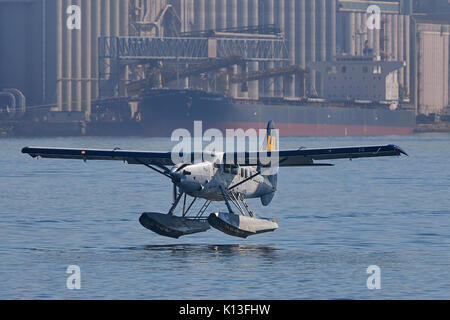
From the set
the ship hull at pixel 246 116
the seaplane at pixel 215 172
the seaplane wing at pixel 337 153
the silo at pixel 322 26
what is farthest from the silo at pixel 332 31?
the seaplane wing at pixel 337 153

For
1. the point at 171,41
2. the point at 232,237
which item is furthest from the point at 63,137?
the point at 232,237

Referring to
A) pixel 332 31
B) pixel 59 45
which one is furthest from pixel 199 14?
pixel 59 45

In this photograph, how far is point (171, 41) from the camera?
497 ft

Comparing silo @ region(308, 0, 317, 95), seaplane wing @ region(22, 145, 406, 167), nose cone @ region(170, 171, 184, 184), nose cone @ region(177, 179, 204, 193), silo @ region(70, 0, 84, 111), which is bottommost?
nose cone @ region(177, 179, 204, 193)

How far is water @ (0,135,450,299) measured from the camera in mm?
18500

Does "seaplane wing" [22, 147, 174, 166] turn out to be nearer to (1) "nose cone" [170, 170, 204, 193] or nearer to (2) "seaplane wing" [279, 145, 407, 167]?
(1) "nose cone" [170, 170, 204, 193]

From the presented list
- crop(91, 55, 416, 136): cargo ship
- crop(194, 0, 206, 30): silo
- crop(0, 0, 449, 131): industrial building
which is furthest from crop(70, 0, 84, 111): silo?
crop(194, 0, 206, 30): silo

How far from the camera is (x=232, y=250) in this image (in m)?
23.7

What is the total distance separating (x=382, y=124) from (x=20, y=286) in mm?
143767

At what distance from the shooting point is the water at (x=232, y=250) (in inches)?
728

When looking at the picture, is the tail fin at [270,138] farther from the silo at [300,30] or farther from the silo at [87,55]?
the silo at [300,30]

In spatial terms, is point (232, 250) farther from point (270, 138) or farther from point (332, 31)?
point (332, 31)

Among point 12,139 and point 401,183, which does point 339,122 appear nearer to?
point 12,139

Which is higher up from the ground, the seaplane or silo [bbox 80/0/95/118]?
silo [bbox 80/0/95/118]
